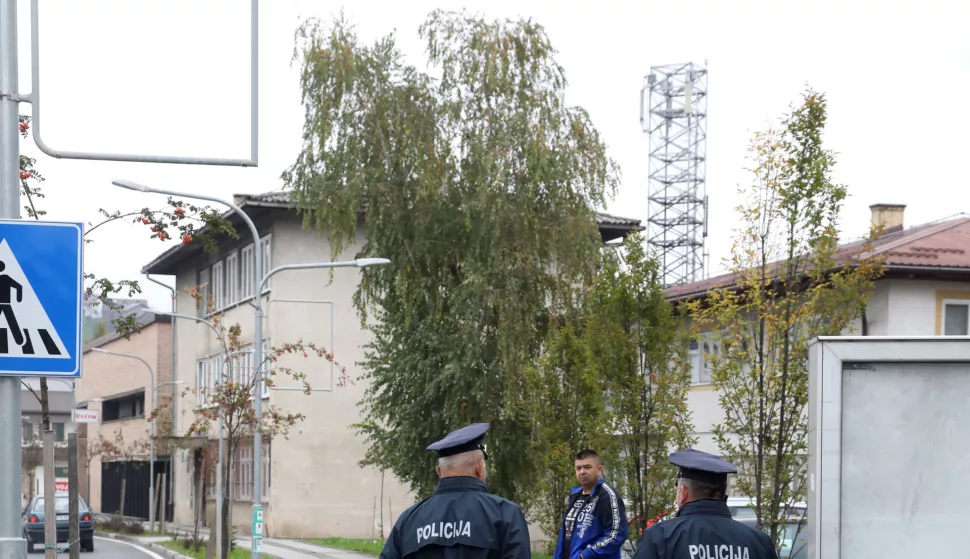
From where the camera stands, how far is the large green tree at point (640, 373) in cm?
1638

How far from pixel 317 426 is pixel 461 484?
116ft

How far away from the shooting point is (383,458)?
92.6ft

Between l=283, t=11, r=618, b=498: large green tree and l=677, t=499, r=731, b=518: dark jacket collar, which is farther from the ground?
l=283, t=11, r=618, b=498: large green tree

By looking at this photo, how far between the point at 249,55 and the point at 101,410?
65964 millimetres

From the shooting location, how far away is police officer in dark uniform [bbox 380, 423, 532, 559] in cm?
572

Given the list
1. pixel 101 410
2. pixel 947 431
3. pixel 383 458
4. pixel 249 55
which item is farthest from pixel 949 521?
pixel 101 410

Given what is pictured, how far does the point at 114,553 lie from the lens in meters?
33.2

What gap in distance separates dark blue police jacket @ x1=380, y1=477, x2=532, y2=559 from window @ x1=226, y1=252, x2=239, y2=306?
4042 centimetres

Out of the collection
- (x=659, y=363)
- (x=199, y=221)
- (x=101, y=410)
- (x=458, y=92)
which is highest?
(x=458, y=92)

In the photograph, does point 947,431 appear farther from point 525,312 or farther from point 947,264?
point 947,264

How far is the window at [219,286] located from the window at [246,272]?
217 centimetres

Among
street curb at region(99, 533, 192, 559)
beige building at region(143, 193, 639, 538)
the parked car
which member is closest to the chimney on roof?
beige building at region(143, 193, 639, 538)

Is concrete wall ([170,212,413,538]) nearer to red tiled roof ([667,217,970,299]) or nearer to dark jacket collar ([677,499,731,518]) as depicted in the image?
red tiled roof ([667,217,970,299])

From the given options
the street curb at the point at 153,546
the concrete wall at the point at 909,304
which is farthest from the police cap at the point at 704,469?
the street curb at the point at 153,546
